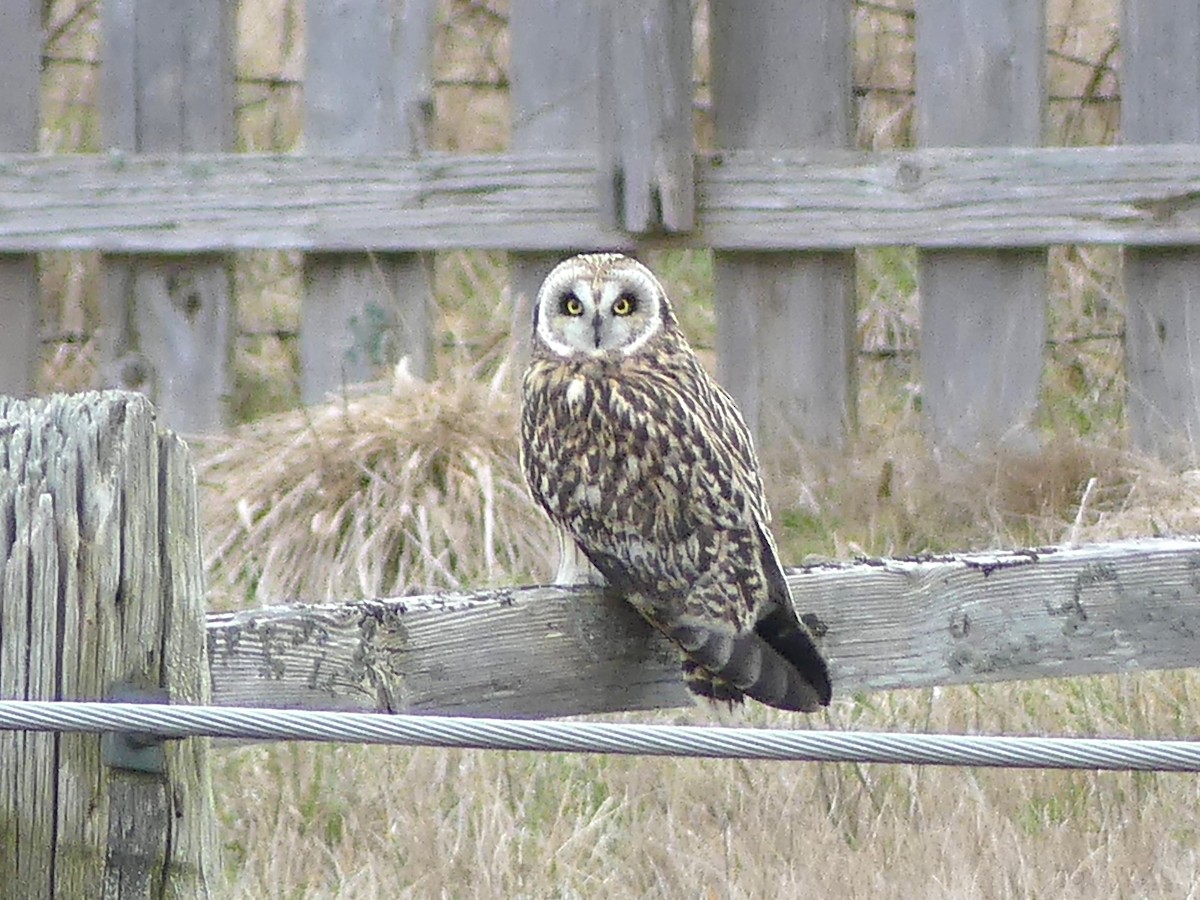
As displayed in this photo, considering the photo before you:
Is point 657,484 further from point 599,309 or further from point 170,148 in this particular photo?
point 170,148

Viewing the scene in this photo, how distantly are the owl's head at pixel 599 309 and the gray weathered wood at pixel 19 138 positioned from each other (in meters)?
2.08

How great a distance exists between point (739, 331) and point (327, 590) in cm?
122

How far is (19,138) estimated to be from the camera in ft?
16.8

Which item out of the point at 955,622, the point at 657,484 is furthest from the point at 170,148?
the point at 955,622

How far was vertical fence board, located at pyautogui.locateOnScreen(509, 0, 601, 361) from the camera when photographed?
491 cm

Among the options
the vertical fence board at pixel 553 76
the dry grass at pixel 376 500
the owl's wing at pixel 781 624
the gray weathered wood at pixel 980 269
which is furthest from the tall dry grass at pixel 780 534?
the vertical fence board at pixel 553 76

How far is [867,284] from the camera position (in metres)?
7.08

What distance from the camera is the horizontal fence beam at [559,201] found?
466cm

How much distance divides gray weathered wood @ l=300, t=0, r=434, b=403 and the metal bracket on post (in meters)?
3.17

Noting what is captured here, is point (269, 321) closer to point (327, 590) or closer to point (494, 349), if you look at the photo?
point (494, 349)

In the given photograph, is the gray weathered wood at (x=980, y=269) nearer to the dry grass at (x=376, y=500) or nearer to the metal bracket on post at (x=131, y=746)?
the dry grass at (x=376, y=500)

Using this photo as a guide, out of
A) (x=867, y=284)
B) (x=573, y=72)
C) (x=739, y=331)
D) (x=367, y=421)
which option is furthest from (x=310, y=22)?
(x=867, y=284)

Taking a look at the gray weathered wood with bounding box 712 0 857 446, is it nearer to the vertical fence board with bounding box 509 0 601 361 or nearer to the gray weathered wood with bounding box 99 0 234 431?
the vertical fence board with bounding box 509 0 601 361

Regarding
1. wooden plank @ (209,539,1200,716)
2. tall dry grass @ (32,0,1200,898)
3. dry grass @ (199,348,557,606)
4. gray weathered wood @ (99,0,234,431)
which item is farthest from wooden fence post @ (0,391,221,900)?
gray weathered wood @ (99,0,234,431)
